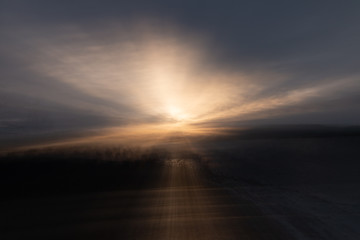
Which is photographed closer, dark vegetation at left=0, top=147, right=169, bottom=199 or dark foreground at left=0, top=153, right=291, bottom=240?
dark foreground at left=0, top=153, right=291, bottom=240

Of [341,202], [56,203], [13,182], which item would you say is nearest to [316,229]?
[341,202]

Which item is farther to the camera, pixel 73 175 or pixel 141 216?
pixel 73 175

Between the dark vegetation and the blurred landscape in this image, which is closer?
the blurred landscape

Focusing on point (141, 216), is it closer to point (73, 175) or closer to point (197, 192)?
point (197, 192)

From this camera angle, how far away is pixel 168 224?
7242 mm

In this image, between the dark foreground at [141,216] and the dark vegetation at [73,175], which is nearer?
the dark foreground at [141,216]

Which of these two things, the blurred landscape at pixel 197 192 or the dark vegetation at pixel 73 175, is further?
the dark vegetation at pixel 73 175

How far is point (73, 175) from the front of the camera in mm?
15414

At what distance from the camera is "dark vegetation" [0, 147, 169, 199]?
1243cm

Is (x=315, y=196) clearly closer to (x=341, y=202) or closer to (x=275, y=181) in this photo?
(x=341, y=202)

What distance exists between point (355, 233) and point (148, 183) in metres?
9.81

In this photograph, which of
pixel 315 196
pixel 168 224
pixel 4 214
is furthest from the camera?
pixel 315 196

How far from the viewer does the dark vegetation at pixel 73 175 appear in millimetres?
12430

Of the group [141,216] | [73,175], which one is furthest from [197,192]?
[73,175]
